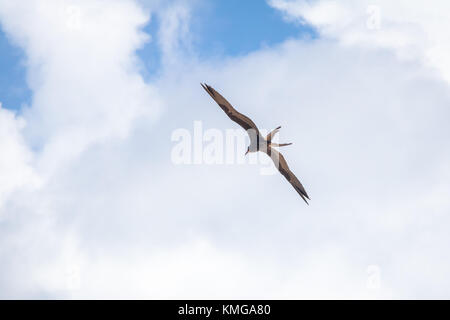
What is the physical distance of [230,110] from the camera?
72.7 feet

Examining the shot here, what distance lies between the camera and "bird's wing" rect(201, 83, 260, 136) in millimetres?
22000

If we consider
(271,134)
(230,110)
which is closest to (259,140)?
(271,134)

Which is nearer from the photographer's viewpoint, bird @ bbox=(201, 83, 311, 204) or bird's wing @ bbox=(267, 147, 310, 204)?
bird @ bbox=(201, 83, 311, 204)

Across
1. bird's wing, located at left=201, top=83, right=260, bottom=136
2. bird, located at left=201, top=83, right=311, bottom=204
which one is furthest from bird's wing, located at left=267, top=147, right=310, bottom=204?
bird's wing, located at left=201, top=83, right=260, bottom=136

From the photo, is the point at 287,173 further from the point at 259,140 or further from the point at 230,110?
the point at 230,110

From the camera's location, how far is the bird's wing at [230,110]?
22.0 m

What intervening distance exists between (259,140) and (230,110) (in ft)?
7.96

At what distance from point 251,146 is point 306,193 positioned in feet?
13.8

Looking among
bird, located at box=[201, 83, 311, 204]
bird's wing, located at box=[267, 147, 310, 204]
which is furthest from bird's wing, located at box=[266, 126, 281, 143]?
bird's wing, located at box=[267, 147, 310, 204]

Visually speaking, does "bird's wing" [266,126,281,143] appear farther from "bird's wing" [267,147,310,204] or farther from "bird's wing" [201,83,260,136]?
"bird's wing" [267,147,310,204]

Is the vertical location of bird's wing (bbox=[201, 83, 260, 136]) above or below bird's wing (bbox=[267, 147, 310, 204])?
above

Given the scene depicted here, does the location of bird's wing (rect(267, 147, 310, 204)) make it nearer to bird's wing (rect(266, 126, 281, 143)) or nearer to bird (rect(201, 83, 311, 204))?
bird (rect(201, 83, 311, 204))

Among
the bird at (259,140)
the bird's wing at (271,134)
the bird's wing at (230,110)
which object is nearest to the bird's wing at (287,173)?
the bird at (259,140)
